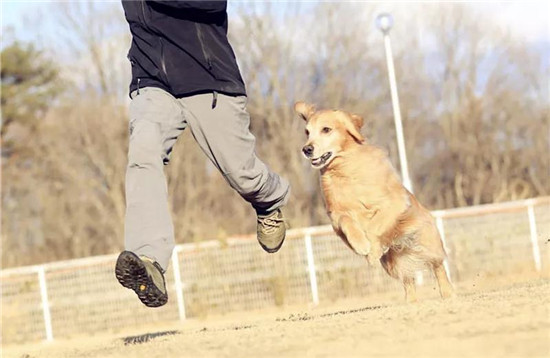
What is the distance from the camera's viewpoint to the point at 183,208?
25266mm

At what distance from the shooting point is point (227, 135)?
4887mm

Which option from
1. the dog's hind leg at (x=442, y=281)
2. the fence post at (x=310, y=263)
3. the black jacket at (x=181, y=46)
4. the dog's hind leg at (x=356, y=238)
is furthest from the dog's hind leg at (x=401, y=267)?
the fence post at (x=310, y=263)

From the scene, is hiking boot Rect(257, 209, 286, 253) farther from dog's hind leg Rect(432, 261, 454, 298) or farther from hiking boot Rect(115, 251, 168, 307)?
dog's hind leg Rect(432, 261, 454, 298)

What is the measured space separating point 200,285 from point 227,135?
31.1 feet

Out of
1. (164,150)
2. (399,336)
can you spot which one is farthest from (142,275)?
(399,336)

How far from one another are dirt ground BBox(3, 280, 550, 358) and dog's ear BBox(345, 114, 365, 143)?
224cm

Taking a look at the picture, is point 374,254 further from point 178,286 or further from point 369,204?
point 178,286

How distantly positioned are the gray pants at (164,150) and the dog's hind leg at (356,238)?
4.83ft

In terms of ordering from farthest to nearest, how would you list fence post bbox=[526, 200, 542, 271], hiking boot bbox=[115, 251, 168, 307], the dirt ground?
fence post bbox=[526, 200, 542, 271], hiking boot bbox=[115, 251, 168, 307], the dirt ground

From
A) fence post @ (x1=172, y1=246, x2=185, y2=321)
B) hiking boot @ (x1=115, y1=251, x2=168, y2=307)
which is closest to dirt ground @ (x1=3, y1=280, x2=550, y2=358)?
hiking boot @ (x1=115, y1=251, x2=168, y2=307)

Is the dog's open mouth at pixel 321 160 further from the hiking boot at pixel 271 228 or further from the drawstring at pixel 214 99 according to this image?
the drawstring at pixel 214 99

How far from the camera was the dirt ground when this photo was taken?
3598 millimetres

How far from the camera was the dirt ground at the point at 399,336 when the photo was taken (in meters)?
3.60

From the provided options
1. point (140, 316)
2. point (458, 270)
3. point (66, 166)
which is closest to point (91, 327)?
point (140, 316)
